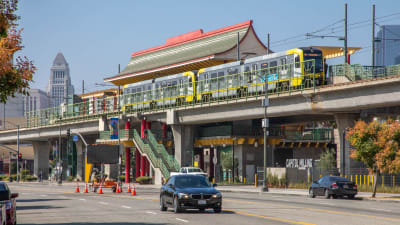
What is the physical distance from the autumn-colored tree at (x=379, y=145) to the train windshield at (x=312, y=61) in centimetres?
849

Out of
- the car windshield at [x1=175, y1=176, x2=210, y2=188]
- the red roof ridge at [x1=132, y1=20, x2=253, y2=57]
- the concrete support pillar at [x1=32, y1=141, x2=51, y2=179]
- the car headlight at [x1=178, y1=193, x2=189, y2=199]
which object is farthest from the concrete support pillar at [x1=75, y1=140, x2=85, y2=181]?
the car headlight at [x1=178, y1=193, x2=189, y2=199]

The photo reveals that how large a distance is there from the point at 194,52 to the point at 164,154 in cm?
1500

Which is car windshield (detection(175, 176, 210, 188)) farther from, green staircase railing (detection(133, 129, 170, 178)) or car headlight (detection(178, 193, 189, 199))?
green staircase railing (detection(133, 129, 170, 178))

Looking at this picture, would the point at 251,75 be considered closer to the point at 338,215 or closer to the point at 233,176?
the point at 233,176

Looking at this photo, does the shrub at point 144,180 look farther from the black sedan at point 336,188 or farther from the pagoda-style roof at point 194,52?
the black sedan at point 336,188

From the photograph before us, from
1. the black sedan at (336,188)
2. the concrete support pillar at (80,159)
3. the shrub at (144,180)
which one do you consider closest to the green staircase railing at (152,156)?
the shrub at (144,180)

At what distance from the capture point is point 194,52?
242ft

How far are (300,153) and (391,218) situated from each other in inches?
1981

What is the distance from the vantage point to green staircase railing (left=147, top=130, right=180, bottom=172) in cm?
6247

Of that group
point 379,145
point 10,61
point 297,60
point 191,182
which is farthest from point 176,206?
point 297,60

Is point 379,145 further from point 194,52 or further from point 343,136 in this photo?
point 194,52

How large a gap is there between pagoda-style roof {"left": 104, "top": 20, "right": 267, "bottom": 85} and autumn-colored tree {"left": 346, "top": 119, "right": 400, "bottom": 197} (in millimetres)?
29815

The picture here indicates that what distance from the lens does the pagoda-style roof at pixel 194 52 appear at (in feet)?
227

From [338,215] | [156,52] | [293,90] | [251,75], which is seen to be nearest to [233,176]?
[251,75]
